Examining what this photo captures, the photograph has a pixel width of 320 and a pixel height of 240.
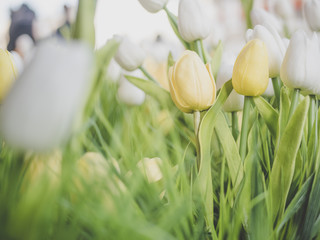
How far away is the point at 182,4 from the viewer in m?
0.28

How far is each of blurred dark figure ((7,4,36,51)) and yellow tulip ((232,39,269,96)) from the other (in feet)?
2.23

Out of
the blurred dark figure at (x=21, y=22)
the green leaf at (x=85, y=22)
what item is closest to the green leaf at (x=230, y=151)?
the green leaf at (x=85, y=22)

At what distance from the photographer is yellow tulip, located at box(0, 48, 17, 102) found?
0.21m

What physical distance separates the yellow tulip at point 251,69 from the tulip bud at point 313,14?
0.13 metres

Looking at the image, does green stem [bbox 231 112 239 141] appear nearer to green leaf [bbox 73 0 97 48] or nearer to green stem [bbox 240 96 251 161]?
green stem [bbox 240 96 251 161]

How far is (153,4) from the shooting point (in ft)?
1.04

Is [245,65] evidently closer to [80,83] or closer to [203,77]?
[203,77]

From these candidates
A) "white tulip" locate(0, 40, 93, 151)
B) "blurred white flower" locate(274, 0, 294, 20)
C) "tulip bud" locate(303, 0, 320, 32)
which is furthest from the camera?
"blurred white flower" locate(274, 0, 294, 20)

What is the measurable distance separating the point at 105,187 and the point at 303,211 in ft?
0.46

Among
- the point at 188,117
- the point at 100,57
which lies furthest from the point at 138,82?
the point at 100,57

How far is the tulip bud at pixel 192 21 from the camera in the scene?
0.90 feet

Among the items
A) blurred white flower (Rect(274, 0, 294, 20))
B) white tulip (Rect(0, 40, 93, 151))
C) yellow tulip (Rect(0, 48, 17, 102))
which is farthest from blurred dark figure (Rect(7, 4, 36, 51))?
white tulip (Rect(0, 40, 93, 151))

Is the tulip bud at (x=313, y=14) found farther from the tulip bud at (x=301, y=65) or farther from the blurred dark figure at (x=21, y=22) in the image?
the blurred dark figure at (x=21, y=22)

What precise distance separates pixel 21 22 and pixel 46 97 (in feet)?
2.70
